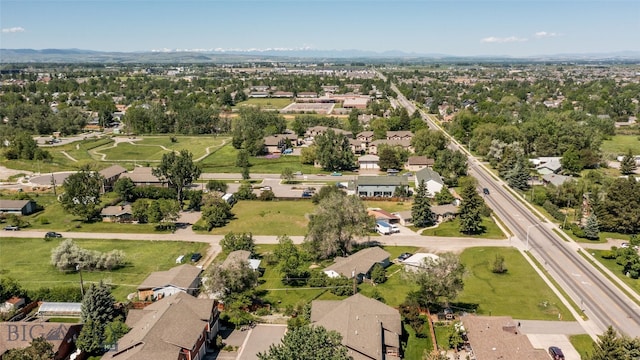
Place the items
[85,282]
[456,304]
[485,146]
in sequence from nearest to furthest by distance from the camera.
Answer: [456,304] < [85,282] < [485,146]

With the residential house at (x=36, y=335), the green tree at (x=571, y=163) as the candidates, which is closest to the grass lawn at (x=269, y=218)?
the residential house at (x=36, y=335)

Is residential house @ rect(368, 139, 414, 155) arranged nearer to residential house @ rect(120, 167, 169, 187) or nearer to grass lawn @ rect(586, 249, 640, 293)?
residential house @ rect(120, 167, 169, 187)

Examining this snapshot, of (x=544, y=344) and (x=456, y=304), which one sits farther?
(x=456, y=304)

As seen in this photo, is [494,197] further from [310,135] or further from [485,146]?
[310,135]

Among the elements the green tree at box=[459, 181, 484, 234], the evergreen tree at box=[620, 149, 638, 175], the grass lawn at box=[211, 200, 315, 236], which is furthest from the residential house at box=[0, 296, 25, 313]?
the evergreen tree at box=[620, 149, 638, 175]

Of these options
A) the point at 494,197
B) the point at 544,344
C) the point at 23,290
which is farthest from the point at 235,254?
the point at 494,197

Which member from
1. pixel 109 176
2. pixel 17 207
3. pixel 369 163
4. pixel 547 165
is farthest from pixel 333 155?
pixel 17 207

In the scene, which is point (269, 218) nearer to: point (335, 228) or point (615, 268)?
point (335, 228)

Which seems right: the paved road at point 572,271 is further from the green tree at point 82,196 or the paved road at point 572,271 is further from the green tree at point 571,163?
the green tree at point 82,196
